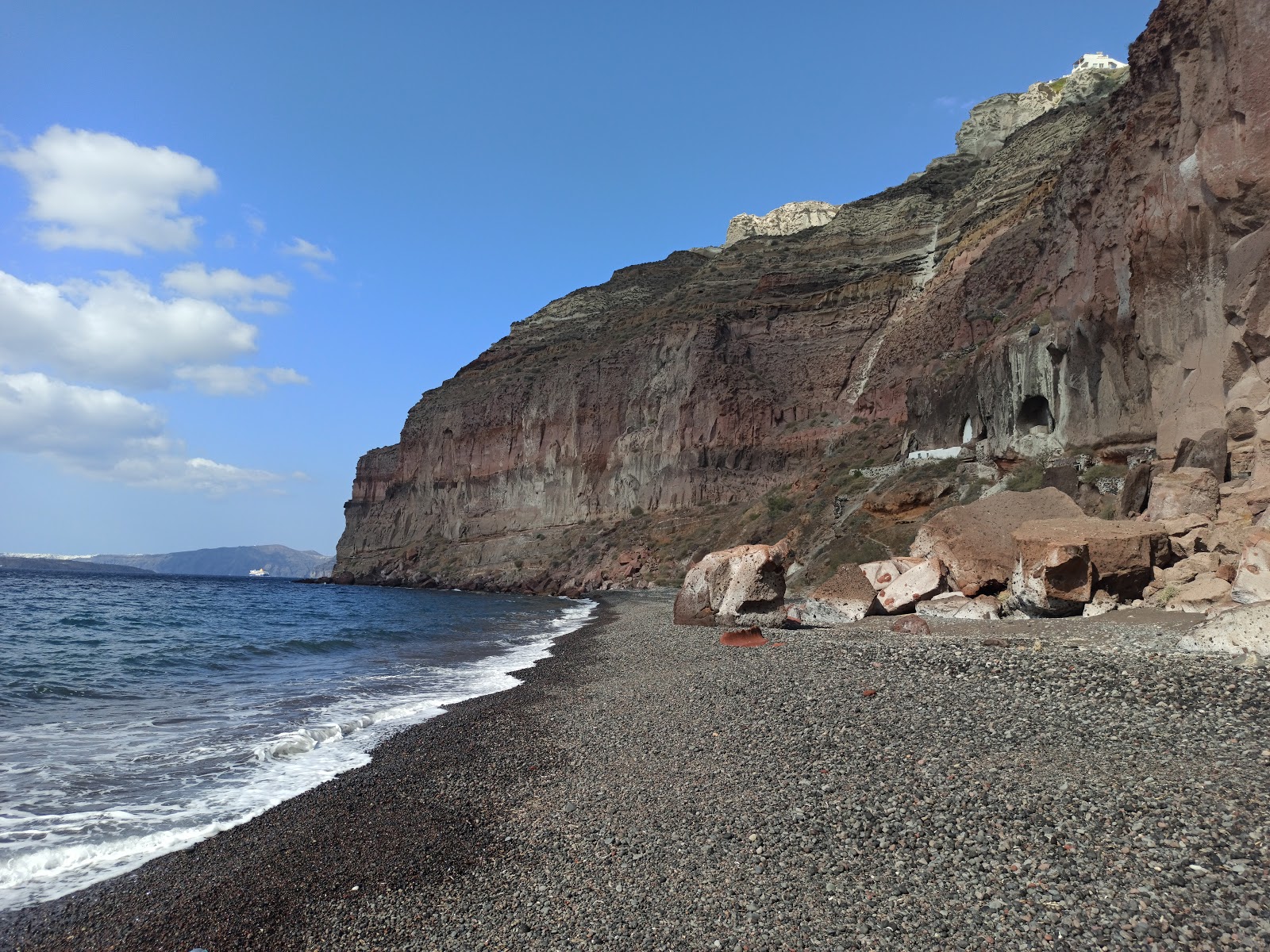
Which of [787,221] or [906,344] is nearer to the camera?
[906,344]

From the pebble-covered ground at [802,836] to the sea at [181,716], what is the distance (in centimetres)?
76

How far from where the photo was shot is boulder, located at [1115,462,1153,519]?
1689 cm

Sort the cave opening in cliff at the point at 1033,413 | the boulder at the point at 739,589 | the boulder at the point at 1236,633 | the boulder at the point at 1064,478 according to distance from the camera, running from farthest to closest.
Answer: the cave opening in cliff at the point at 1033,413, the boulder at the point at 1064,478, the boulder at the point at 739,589, the boulder at the point at 1236,633

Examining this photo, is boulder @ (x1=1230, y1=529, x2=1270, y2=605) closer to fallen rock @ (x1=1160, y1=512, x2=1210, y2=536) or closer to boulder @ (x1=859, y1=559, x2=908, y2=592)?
fallen rock @ (x1=1160, y1=512, x2=1210, y2=536)

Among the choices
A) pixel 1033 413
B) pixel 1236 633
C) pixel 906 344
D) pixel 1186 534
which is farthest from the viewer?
pixel 906 344

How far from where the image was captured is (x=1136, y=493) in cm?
1723

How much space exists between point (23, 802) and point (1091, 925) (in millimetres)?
9222

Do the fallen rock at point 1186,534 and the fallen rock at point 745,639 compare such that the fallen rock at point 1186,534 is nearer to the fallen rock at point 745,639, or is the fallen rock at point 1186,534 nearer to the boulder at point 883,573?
the boulder at point 883,573

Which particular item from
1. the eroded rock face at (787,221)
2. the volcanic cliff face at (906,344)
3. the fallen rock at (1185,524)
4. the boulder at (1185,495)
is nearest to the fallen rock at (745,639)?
the fallen rock at (1185,524)

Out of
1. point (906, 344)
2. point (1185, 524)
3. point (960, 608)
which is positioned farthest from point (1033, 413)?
point (906, 344)

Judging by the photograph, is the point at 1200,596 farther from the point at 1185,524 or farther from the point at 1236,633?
the point at 1236,633

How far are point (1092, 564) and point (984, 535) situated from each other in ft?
11.6

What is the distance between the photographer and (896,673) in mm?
9969

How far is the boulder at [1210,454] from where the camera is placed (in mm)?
15383
